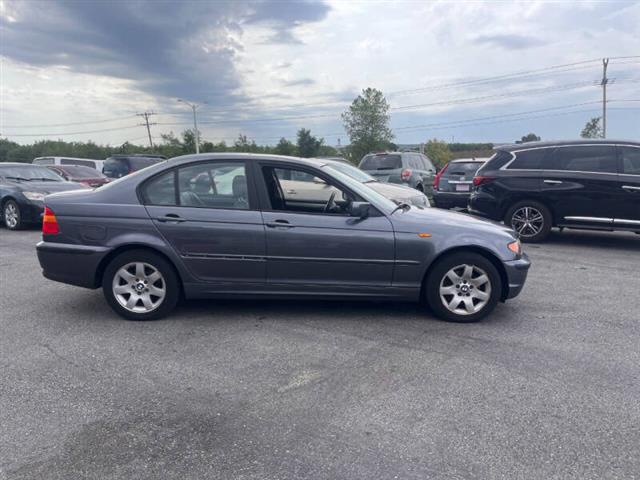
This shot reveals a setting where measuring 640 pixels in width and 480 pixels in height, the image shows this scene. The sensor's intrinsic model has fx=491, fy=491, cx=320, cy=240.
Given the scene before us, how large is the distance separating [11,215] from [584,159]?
Result: 11.6 meters

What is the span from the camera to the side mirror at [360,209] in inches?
183

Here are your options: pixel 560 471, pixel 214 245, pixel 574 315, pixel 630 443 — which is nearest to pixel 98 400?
pixel 214 245

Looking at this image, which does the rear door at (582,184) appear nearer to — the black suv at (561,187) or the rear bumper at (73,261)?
the black suv at (561,187)

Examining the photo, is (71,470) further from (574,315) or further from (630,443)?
(574,315)

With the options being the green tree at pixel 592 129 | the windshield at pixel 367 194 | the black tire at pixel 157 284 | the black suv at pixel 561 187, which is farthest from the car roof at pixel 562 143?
the green tree at pixel 592 129

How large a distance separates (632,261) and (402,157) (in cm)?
728

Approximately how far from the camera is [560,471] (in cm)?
258

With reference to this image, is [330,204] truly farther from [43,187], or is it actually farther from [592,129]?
[592,129]

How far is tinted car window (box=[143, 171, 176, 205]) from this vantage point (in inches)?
189

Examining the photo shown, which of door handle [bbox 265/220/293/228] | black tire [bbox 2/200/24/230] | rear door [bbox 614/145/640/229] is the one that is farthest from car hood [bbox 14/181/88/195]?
rear door [bbox 614/145/640/229]

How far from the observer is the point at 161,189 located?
15.8 ft

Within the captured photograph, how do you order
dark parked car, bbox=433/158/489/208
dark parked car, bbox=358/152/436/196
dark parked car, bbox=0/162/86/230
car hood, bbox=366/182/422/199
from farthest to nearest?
1. dark parked car, bbox=358/152/436/196
2. dark parked car, bbox=433/158/489/208
3. dark parked car, bbox=0/162/86/230
4. car hood, bbox=366/182/422/199

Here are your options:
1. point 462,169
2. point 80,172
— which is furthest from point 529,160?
point 80,172

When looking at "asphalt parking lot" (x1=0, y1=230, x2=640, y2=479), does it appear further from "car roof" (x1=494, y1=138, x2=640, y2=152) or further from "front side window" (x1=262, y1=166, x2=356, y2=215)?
"car roof" (x1=494, y1=138, x2=640, y2=152)
